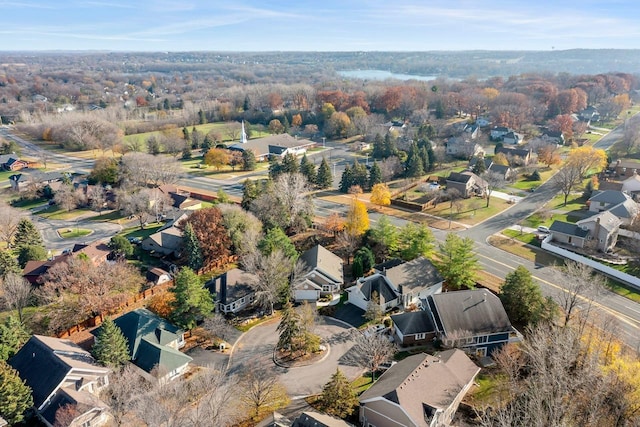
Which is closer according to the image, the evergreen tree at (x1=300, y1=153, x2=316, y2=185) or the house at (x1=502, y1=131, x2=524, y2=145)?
the evergreen tree at (x1=300, y1=153, x2=316, y2=185)

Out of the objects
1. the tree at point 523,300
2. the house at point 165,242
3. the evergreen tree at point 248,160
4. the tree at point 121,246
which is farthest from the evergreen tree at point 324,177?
the tree at point 523,300

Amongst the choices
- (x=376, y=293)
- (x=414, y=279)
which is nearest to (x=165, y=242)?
(x=376, y=293)

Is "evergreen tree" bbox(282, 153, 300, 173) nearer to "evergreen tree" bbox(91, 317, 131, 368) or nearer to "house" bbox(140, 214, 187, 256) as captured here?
"house" bbox(140, 214, 187, 256)

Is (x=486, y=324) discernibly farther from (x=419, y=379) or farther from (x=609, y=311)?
(x=609, y=311)

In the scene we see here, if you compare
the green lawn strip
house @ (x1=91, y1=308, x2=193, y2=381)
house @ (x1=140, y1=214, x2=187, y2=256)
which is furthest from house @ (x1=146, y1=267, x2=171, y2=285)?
the green lawn strip

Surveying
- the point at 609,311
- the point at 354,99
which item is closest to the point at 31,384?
the point at 609,311

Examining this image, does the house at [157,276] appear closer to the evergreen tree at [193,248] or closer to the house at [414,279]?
the evergreen tree at [193,248]
